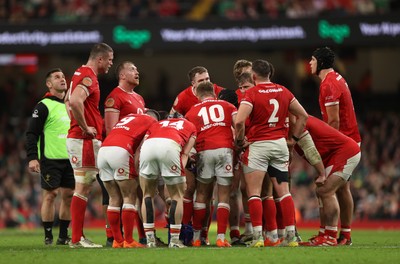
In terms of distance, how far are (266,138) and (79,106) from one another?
251 cm

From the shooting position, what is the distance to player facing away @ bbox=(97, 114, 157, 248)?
11.8 metres

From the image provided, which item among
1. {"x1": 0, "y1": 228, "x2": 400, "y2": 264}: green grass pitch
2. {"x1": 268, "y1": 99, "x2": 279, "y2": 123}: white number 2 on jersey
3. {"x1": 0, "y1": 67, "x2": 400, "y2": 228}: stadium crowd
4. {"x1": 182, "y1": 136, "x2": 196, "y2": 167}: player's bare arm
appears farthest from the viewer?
{"x1": 0, "y1": 67, "x2": 400, "y2": 228}: stadium crowd

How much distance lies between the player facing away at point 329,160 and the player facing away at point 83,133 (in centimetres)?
284

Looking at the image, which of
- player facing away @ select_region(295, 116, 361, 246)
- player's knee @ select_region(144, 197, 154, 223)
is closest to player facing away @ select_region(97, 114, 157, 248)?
player's knee @ select_region(144, 197, 154, 223)

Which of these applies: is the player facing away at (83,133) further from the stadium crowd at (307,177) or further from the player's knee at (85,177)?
the stadium crowd at (307,177)

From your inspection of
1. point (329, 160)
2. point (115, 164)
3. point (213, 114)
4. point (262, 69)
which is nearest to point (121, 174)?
point (115, 164)

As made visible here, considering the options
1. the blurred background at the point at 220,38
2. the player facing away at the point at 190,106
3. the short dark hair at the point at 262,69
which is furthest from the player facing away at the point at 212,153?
the blurred background at the point at 220,38

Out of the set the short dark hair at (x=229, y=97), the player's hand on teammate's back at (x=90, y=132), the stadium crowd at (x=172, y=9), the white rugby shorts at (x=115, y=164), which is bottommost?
the white rugby shorts at (x=115, y=164)

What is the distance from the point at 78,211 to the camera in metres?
12.2

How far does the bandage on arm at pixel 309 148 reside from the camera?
40.5 feet

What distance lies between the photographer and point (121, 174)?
11.9 meters

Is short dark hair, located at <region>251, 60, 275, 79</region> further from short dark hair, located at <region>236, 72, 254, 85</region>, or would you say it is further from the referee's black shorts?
the referee's black shorts

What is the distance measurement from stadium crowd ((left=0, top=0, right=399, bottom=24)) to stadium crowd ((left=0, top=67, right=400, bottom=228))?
3.81 metres

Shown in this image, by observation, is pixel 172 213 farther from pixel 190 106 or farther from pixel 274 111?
pixel 190 106
